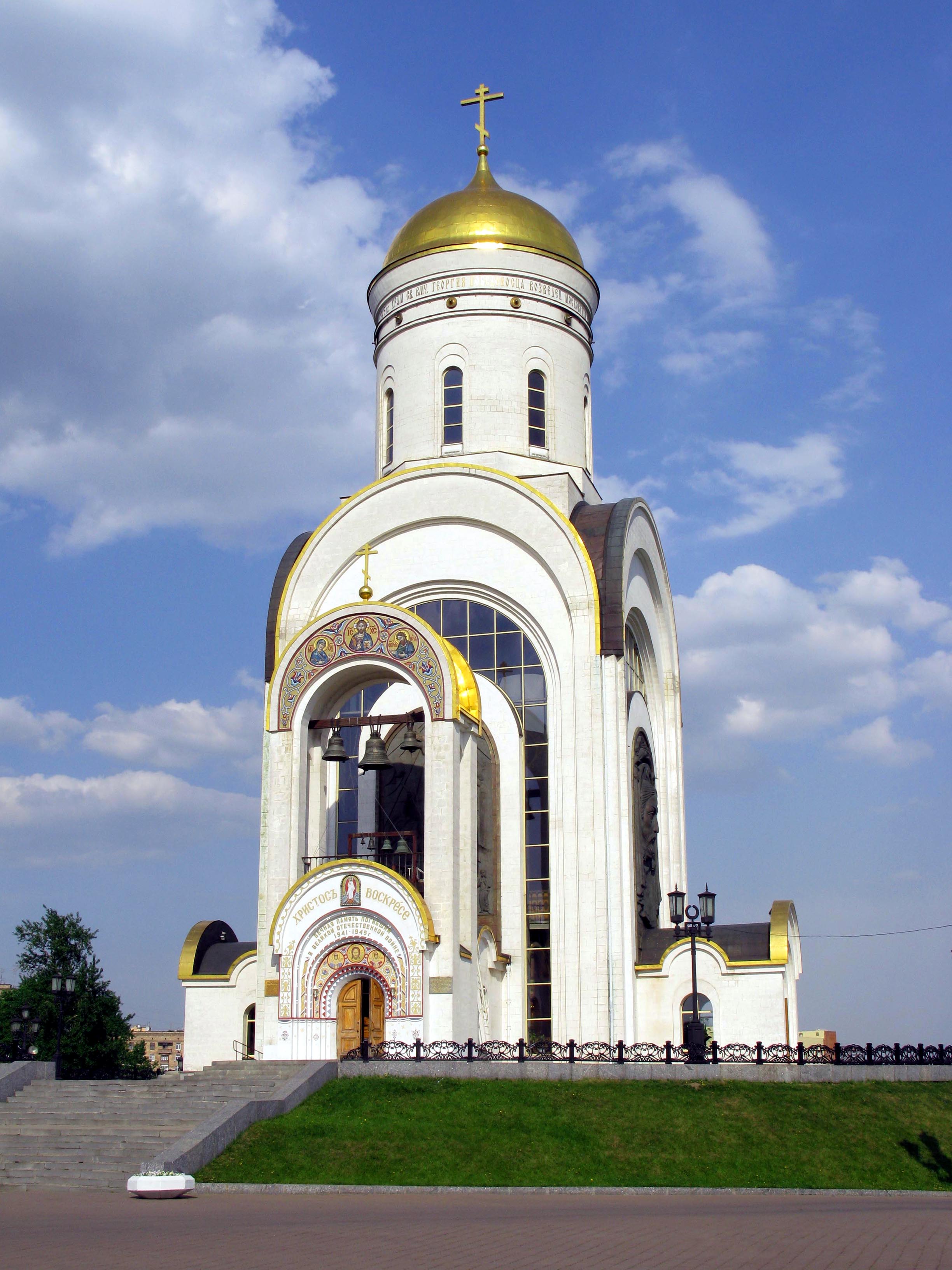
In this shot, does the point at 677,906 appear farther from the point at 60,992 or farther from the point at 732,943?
the point at 60,992

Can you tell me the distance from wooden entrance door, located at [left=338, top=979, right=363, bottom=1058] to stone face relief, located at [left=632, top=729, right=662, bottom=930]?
5941 mm

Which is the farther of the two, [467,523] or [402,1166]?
[467,523]

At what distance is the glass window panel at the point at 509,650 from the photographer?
2450 centimetres

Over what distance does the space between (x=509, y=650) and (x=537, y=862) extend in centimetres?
386

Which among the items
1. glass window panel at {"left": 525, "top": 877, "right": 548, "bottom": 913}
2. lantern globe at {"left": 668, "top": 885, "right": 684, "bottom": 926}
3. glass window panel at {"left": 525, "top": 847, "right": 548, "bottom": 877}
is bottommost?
lantern globe at {"left": 668, "top": 885, "right": 684, "bottom": 926}

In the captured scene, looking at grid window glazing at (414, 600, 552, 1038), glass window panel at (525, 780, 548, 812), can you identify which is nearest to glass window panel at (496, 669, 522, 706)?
grid window glazing at (414, 600, 552, 1038)

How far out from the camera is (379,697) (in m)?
25.2

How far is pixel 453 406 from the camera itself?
27969 mm

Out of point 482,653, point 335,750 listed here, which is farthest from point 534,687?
point 335,750

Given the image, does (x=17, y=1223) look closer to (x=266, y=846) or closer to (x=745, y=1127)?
(x=745, y=1127)

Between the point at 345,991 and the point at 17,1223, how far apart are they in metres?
10.3

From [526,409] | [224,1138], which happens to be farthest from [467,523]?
[224,1138]

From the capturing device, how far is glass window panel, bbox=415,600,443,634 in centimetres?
2539

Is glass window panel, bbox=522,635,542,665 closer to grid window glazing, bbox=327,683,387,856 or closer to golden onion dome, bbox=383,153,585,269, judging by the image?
grid window glazing, bbox=327,683,387,856
